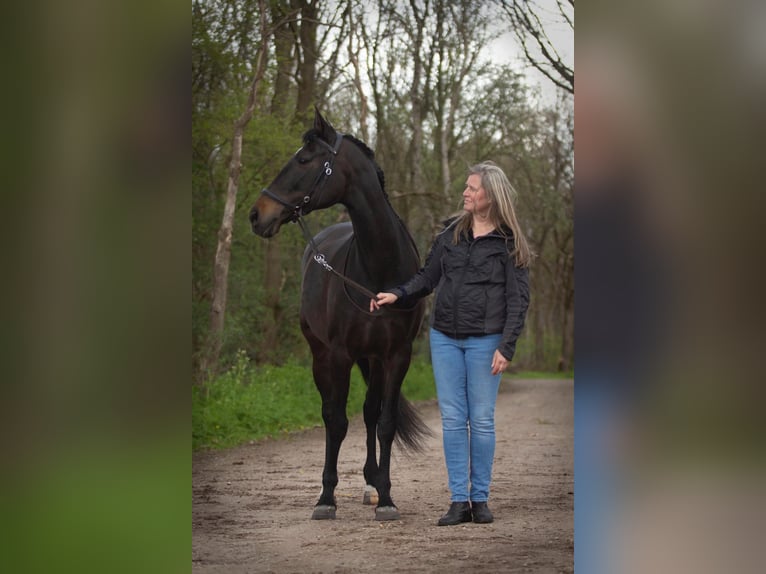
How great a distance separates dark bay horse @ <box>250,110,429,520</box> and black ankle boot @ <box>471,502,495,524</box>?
1.49ft

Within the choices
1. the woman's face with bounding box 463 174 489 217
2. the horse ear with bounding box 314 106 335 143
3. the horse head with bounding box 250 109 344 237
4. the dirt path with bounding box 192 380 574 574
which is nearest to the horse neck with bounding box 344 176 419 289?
the horse head with bounding box 250 109 344 237

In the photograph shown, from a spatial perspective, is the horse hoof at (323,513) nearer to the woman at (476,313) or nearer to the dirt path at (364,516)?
the dirt path at (364,516)

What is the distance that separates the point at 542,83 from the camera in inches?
584

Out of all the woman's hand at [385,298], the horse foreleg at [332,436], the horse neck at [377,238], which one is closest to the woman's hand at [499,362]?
the woman's hand at [385,298]

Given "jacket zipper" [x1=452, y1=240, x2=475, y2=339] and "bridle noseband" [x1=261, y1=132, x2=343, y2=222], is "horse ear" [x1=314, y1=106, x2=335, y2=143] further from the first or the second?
"jacket zipper" [x1=452, y1=240, x2=475, y2=339]

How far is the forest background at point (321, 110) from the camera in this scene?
834 cm

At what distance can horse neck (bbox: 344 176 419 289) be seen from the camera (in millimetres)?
5168

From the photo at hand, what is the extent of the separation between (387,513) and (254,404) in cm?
437

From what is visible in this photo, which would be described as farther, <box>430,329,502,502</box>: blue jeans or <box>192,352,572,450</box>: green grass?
<box>192,352,572,450</box>: green grass

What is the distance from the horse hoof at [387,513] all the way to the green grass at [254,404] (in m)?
3.24
